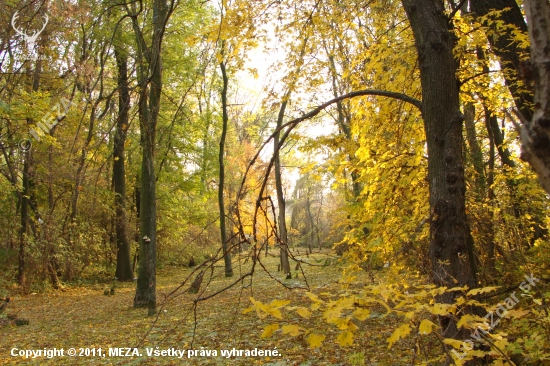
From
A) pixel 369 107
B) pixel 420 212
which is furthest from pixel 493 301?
pixel 369 107

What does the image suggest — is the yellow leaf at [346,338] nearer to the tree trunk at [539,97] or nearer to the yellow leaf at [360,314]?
the yellow leaf at [360,314]

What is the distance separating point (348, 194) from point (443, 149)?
8.11 metres

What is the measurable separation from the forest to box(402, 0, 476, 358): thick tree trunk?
0.01 m

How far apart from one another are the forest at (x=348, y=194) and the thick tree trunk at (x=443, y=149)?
11 mm

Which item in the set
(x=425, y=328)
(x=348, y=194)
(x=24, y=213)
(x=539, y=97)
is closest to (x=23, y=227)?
(x=24, y=213)

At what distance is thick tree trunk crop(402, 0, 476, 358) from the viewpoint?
2.47 meters

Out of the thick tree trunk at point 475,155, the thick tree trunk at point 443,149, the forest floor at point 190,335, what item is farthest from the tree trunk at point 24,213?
the thick tree trunk at point 443,149

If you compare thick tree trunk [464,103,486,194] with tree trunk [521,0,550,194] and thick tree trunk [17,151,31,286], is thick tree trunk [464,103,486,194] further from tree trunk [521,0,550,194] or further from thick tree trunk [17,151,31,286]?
thick tree trunk [17,151,31,286]

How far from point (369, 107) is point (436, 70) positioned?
143 centimetres

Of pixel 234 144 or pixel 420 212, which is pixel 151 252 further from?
pixel 234 144

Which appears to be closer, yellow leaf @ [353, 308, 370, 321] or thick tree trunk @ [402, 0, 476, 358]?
yellow leaf @ [353, 308, 370, 321]

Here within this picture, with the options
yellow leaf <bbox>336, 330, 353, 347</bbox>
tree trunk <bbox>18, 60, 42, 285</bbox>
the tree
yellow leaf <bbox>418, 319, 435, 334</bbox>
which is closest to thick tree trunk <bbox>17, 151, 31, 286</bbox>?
tree trunk <bbox>18, 60, 42, 285</bbox>

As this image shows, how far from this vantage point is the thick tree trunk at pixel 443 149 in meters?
2.47

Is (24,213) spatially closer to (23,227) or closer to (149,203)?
(23,227)
